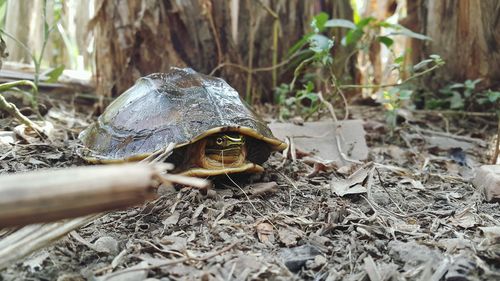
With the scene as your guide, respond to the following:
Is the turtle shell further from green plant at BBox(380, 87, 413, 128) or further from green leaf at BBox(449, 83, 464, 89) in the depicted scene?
green leaf at BBox(449, 83, 464, 89)

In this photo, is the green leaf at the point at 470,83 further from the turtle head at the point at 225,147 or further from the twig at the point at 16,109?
the twig at the point at 16,109

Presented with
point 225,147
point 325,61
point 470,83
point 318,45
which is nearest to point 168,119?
point 225,147

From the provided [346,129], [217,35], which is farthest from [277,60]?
[346,129]

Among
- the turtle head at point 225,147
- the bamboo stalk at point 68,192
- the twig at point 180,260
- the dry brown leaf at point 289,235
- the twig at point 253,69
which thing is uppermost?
the bamboo stalk at point 68,192

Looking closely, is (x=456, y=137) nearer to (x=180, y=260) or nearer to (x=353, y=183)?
(x=353, y=183)

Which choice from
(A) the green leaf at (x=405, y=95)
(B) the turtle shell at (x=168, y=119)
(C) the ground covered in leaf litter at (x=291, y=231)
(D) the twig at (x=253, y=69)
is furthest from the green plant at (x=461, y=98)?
(B) the turtle shell at (x=168, y=119)

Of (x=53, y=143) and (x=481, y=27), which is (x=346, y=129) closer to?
(x=481, y=27)

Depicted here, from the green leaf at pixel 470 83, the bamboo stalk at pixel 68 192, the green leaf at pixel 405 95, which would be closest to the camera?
the bamboo stalk at pixel 68 192
